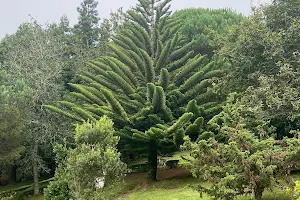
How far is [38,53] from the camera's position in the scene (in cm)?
1567

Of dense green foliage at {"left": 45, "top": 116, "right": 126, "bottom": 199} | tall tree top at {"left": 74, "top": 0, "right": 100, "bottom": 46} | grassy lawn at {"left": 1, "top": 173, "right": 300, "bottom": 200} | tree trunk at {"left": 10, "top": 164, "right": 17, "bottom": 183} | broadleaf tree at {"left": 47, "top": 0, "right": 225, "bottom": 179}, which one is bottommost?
tree trunk at {"left": 10, "top": 164, "right": 17, "bottom": 183}

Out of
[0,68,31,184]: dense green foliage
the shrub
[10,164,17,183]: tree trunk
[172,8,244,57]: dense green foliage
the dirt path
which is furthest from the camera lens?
[10,164,17,183]: tree trunk

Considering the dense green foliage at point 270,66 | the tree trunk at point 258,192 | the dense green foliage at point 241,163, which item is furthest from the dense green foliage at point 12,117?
the tree trunk at point 258,192

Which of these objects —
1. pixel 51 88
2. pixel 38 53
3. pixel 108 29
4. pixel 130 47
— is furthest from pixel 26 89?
pixel 108 29

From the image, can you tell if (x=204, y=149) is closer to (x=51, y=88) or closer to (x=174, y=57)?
(x=174, y=57)

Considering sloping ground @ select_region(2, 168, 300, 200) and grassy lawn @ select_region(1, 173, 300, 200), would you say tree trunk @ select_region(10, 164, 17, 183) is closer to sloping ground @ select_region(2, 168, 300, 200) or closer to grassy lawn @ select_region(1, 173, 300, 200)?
sloping ground @ select_region(2, 168, 300, 200)

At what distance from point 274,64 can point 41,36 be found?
36.2 feet

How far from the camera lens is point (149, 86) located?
423 inches

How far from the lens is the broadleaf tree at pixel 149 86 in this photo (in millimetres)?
10930

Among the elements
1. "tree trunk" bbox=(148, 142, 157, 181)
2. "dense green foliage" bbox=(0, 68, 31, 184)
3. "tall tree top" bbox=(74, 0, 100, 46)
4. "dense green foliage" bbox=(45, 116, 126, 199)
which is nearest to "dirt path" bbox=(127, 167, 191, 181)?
"tree trunk" bbox=(148, 142, 157, 181)

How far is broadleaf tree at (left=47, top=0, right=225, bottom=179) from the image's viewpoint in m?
10.9

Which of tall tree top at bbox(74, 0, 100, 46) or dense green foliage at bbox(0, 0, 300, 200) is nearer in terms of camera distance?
dense green foliage at bbox(0, 0, 300, 200)

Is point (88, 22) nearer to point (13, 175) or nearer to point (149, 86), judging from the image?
point (13, 175)

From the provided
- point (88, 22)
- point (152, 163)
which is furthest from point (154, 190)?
point (88, 22)
